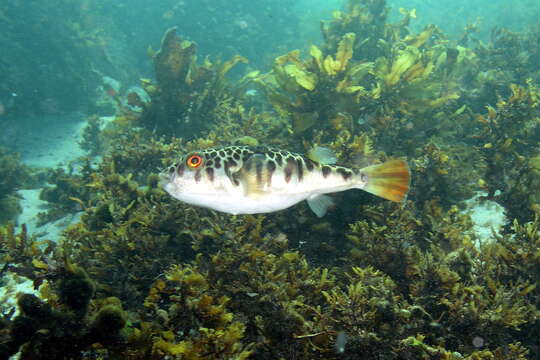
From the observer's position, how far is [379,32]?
960 cm

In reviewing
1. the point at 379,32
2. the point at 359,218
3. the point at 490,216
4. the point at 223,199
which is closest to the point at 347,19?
the point at 379,32

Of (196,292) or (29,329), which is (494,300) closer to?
(196,292)

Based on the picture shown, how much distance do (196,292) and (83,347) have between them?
0.73 meters

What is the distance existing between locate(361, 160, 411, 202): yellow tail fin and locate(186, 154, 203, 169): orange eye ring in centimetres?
141

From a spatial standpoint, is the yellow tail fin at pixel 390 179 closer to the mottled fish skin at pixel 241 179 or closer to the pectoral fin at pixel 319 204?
the pectoral fin at pixel 319 204

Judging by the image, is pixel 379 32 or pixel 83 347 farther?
pixel 379 32

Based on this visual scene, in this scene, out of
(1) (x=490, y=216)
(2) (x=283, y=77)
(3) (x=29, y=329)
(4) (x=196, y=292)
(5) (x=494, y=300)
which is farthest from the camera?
(2) (x=283, y=77)

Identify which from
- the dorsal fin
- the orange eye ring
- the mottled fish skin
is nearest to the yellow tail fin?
the dorsal fin

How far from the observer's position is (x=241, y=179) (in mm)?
2523

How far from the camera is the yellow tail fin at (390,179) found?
270cm

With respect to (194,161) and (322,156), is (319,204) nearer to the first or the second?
(322,156)

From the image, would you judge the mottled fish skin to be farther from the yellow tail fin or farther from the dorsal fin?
the yellow tail fin

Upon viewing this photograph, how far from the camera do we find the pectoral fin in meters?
2.88

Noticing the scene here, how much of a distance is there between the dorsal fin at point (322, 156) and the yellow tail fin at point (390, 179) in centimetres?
31
